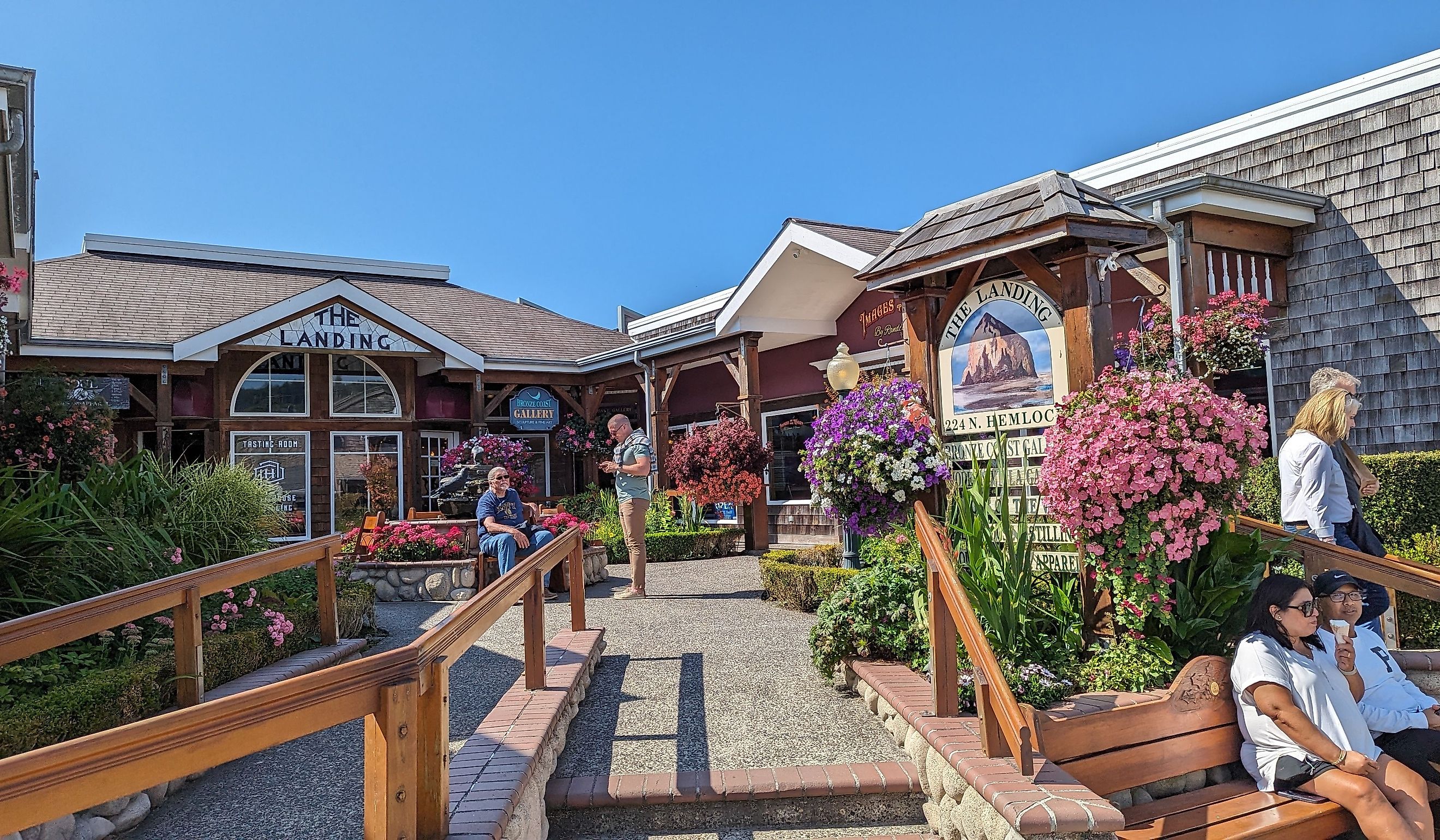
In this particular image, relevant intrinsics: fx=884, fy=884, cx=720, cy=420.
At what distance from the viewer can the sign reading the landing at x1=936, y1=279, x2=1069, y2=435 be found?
468 cm

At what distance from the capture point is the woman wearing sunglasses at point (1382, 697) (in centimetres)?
399

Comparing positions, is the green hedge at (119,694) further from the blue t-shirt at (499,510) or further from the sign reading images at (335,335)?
the sign reading images at (335,335)

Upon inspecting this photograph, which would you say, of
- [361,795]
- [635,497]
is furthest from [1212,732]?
[635,497]

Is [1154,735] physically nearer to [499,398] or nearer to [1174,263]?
[1174,263]

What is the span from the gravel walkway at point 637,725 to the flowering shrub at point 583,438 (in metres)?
8.12

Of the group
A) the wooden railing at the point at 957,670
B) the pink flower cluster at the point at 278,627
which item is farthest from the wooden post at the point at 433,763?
the pink flower cluster at the point at 278,627

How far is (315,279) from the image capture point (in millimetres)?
18281

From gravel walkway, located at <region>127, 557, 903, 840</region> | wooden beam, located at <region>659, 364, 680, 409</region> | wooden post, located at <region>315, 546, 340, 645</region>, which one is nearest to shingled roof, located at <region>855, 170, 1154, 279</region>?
gravel walkway, located at <region>127, 557, 903, 840</region>

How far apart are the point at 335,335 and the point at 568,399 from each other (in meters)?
4.00

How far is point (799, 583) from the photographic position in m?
7.57

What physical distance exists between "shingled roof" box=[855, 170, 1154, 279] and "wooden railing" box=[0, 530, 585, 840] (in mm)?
3108

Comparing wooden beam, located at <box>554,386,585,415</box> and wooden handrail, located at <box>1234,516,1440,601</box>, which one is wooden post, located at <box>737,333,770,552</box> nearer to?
wooden beam, located at <box>554,386,585,415</box>

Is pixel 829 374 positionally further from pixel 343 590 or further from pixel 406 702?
pixel 406 702

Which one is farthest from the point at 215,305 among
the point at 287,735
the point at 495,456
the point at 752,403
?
the point at 287,735
